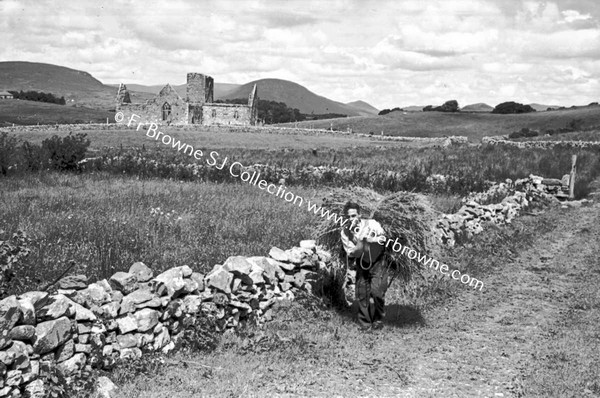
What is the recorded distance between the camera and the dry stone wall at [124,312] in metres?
5.36

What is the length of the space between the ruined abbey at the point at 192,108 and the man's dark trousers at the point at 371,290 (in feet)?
212

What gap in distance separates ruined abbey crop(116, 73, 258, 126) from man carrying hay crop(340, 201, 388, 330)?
6443 cm

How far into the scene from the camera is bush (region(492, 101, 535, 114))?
417ft

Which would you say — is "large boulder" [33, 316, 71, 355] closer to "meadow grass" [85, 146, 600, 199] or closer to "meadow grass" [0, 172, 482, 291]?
"meadow grass" [0, 172, 482, 291]

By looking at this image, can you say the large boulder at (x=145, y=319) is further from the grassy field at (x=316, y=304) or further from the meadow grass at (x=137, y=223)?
the meadow grass at (x=137, y=223)

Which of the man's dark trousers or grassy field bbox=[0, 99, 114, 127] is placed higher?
grassy field bbox=[0, 99, 114, 127]

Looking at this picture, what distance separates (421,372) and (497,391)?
3.12 ft

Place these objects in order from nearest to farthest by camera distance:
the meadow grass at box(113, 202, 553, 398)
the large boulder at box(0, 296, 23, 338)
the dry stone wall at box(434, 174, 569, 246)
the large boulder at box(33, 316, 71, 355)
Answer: the large boulder at box(0, 296, 23, 338), the large boulder at box(33, 316, 71, 355), the meadow grass at box(113, 202, 553, 398), the dry stone wall at box(434, 174, 569, 246)

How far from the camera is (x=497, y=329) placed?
28.8ft

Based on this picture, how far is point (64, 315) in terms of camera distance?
585 cm

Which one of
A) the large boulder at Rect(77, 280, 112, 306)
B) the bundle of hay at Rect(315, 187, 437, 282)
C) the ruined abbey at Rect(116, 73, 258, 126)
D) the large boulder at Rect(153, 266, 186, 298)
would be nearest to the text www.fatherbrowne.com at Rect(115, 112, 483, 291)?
the bundle of hay at Rect(315, 187, 437, 282)

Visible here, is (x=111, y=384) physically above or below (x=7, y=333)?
below

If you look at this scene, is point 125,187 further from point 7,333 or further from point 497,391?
point 497,391

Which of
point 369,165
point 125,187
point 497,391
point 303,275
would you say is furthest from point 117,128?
point 497,391
